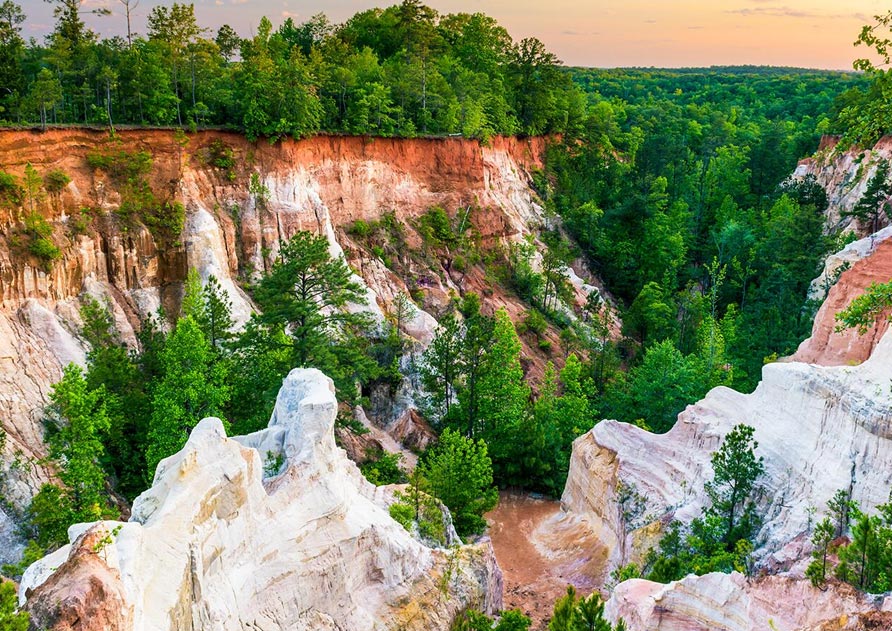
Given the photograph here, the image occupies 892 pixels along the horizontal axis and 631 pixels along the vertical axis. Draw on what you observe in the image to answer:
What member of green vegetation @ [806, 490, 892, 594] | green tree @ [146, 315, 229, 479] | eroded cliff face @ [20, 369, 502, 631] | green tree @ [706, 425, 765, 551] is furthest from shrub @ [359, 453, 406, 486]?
green vegetation @ [806, 490, 892, 594]

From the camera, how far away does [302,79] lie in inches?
1590

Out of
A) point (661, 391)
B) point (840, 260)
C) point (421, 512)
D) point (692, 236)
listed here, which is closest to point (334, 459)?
point (421, 512)

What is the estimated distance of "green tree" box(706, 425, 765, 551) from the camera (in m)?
22.7

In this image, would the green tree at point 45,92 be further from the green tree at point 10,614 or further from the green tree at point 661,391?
the green tree at point 661,391

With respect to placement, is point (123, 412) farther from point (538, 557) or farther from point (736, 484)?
point (736, 484)

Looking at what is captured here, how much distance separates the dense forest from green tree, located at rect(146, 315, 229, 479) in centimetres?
8

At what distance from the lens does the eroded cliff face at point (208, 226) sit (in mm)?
28000

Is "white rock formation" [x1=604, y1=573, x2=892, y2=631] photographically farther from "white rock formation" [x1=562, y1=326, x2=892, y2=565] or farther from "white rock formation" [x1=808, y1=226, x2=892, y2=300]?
"white rock formation" [x1=808, y1=226, x2=892, y2=300]

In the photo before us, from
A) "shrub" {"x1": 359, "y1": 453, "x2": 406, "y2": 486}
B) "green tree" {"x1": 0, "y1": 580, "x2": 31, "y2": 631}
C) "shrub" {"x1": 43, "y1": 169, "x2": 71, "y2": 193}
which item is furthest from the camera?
"shrub" {"x1": 43, "y1": 169, "x2": 71, "y2": 193}

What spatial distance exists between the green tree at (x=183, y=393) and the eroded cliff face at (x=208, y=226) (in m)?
3.87

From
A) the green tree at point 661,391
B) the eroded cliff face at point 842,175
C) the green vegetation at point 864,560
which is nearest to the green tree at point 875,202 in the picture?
the eroded cliff face at point 842,175

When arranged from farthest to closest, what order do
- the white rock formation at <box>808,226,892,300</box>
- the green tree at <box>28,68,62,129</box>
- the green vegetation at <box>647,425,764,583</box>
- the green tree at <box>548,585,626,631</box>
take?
the white rock formation at <box>808,226,892,300</box>, the green tree at <box>28,68,62,129</box>, the green vegetation at <box>647,425,764,583</box>, the green tree at <box>548,585,626,631</box>

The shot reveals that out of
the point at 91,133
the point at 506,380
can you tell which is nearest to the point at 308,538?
the point at 506,380

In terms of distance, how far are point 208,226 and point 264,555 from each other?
2286 centimetres
